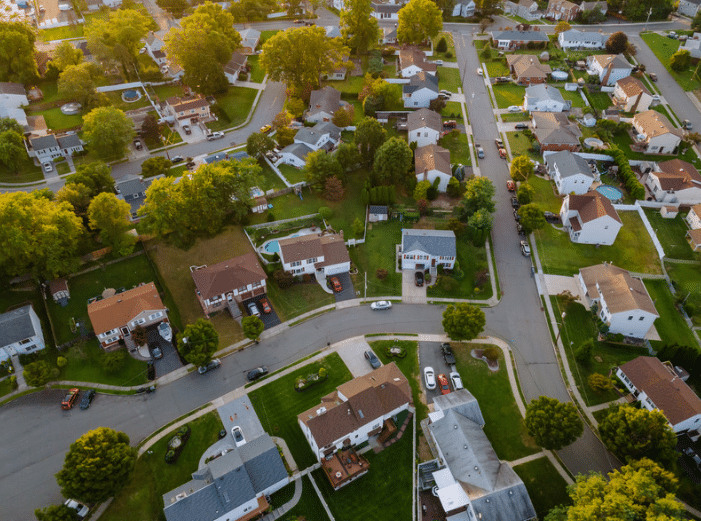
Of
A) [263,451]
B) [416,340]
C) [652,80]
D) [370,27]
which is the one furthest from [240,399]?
[652,80]

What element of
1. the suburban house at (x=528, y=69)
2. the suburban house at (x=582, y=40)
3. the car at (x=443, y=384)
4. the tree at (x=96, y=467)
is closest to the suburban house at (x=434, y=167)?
the car at (x=443, y=384)

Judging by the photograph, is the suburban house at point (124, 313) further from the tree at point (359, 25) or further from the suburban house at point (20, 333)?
the tree at point (359, 25)

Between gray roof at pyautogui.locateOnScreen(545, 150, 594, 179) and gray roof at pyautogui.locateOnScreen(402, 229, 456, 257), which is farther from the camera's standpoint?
gray roof at pyautogui.locateOnScreen(545, 150, 594, 179)

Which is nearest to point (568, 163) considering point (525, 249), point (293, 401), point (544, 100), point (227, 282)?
point (525, 249)

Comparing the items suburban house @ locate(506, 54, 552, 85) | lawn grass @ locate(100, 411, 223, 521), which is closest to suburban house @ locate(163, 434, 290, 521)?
lawn grass @ locate(100, 411, 223, 521)

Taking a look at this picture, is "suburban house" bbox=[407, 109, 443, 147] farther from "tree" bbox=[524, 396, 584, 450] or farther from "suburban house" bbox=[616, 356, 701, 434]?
"tree" bbox=[524, 396, 584, 450]
